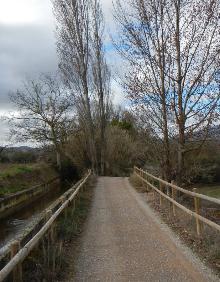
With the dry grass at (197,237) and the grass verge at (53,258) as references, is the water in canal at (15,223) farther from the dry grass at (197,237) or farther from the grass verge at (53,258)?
the dry grass at (197,237)

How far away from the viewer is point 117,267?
26.2 feet

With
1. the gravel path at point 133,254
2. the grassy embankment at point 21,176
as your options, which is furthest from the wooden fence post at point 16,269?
the grassy embankment at point 21,176

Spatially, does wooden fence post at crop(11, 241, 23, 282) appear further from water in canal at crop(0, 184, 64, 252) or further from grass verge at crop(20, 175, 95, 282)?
water in canal at crop(0, 184, 64, 252)

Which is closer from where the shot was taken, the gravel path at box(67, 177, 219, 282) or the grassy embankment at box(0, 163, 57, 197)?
the gravel path at box(67, 177, 219, 282)

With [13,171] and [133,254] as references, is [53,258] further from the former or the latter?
[13,171]

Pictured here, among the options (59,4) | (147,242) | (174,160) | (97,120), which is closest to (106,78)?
(97,120)

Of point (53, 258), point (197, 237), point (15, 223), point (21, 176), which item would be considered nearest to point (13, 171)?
point (21, 176)

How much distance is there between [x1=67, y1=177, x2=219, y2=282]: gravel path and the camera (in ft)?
24.3

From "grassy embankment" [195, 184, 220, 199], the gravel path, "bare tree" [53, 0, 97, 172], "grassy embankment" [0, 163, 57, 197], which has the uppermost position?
"bare tree" [53, 0, 97, 172]

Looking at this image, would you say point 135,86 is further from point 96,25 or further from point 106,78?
point 106,78

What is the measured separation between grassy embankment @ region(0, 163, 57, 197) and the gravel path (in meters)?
15.8

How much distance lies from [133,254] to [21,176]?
2751cm

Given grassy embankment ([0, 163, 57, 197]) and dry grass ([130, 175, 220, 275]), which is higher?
grassy embankment ([0, 163, 57, 197])

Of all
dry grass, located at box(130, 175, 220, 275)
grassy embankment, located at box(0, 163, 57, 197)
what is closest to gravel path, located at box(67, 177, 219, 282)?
dry grass, located at box(130, 175, 220, 275)
